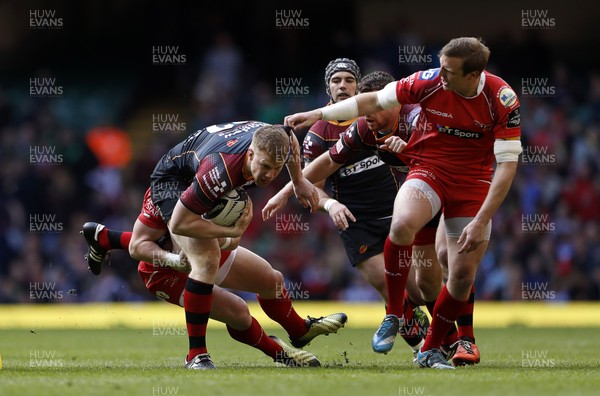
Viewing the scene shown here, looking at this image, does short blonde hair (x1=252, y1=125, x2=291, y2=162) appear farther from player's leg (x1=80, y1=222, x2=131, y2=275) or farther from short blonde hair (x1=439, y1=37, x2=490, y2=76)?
player's leg (x1=80, y1=222, x2=131, y2=275)

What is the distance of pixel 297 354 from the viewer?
8391mm

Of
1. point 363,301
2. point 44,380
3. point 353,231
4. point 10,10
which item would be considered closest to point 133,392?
point 44,380

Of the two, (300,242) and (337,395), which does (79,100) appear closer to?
(300,242)

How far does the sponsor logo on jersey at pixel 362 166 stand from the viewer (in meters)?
10.0

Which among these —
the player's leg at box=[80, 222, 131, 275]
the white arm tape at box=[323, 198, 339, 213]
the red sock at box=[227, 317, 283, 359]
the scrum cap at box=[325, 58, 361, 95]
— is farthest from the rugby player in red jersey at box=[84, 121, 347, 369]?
the scrum cap at box=[325, 58, 361, 95]

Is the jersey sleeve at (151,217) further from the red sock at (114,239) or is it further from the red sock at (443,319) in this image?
the red sock at (443,319)

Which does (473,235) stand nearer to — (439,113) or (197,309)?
(439,113)

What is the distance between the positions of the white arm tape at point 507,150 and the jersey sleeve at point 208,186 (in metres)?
1.91

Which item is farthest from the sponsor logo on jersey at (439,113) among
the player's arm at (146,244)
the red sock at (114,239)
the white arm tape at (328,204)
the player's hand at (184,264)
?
the red sock at (114,239)

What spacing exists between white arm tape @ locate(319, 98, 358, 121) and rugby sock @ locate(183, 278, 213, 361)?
1.53 meters

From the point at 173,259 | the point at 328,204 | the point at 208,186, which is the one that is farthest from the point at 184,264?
the point at 328,204

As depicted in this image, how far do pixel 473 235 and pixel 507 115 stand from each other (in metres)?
0.90

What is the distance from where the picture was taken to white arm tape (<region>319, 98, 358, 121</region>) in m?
7.77

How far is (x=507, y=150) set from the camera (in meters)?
7.56
